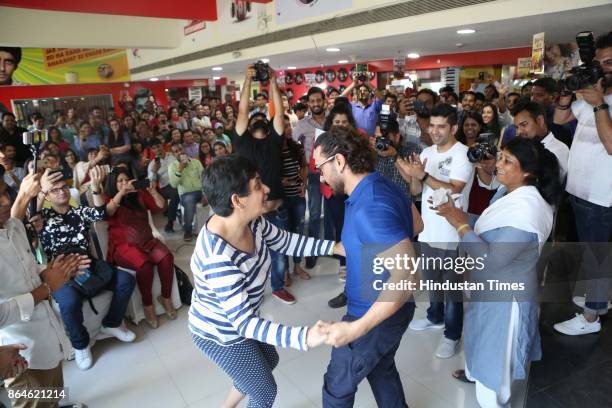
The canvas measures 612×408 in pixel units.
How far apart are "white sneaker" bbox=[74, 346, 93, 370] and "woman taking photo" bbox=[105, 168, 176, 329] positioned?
1.56 ft

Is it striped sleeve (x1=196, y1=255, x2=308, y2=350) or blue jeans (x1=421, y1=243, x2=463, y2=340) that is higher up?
striped sleeve (x1=196, y1=255, x2=308, y2=350)

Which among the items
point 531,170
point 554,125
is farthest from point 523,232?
point 554,125

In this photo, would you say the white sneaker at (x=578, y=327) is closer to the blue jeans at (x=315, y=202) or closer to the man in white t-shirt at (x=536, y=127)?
the man in white t-shirt at (x=536, y=127)

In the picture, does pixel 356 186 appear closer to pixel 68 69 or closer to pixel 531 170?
pixel 531 170

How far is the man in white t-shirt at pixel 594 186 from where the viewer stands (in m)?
2.16

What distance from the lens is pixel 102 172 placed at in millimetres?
2719

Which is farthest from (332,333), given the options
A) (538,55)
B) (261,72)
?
(538,55)

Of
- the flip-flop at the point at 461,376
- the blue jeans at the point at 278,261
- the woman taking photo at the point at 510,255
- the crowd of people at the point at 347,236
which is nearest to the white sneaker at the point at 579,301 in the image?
the crowd of people at the point at 347,236

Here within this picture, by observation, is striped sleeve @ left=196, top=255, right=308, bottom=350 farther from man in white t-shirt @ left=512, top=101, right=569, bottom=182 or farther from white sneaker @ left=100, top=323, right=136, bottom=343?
man in white t-shirt @ left=512, top=101, right=569, bottom=182

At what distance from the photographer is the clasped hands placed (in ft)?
4.17

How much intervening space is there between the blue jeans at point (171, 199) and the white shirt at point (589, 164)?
4.11 metres

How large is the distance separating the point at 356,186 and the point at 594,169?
5.59 feet

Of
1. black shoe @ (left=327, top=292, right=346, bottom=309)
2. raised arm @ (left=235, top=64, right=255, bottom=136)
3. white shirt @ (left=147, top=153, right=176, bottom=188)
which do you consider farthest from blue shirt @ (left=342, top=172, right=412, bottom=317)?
white shirt @ (left=147, top=153, right=176, bottom=188)

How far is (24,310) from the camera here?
5.45 ft
